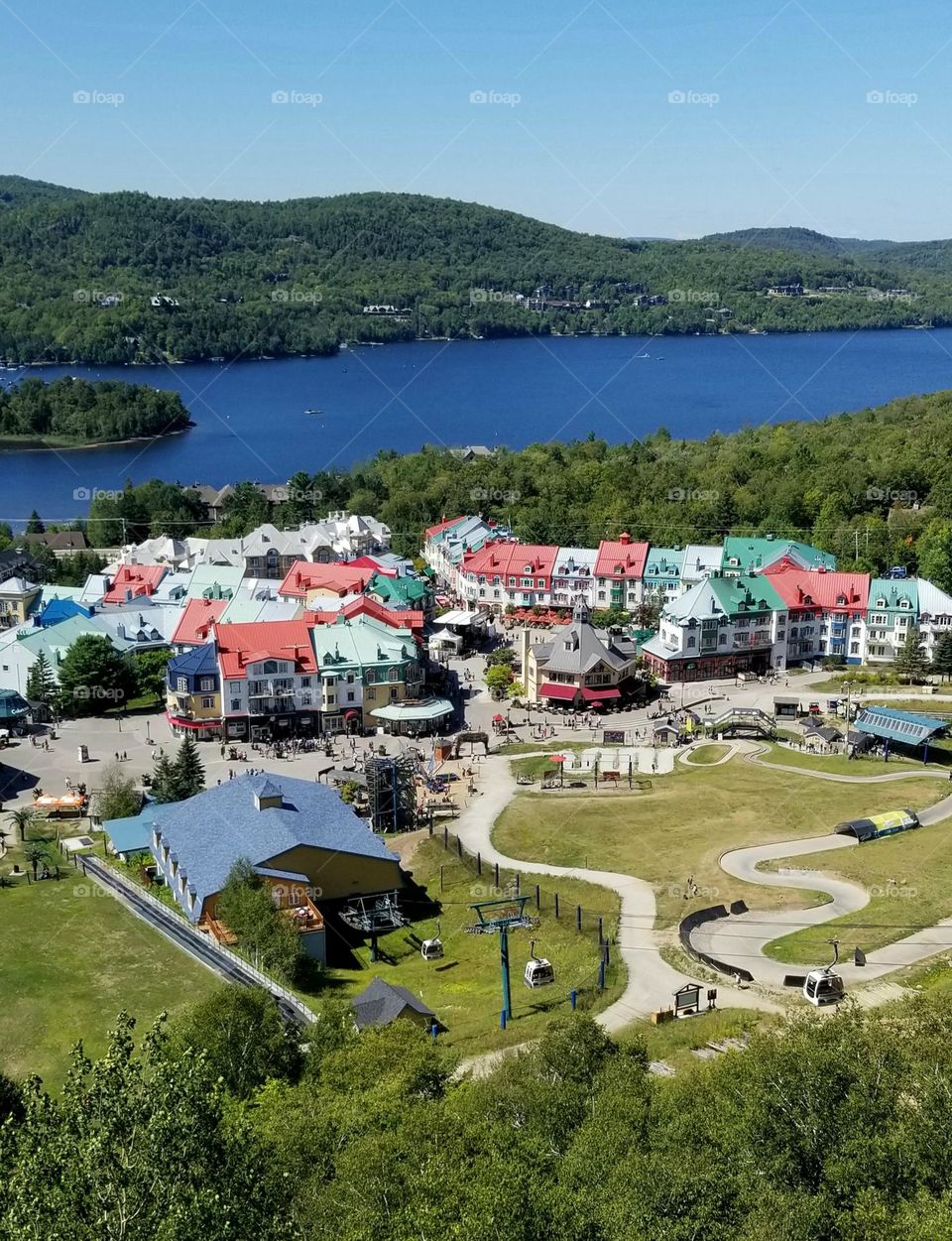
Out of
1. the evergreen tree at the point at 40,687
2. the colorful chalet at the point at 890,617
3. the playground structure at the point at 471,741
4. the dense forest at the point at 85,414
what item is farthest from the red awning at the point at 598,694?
the dense forest at the point at 85,414

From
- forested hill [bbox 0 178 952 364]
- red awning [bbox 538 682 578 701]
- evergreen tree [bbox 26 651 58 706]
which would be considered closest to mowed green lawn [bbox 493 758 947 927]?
red awning [bbox 538 682 578 701]

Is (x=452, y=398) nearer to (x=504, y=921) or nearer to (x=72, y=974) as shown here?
(x=504, y=921)

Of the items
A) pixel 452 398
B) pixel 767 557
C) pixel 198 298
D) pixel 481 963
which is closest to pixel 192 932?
pixel 481 963

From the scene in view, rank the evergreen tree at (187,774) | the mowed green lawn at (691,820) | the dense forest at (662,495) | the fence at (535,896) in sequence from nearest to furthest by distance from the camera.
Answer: the fence at (535,896), the mowed green lawn at (691,820), the evergreen tree at (187,774), the dense forest at (662,495)

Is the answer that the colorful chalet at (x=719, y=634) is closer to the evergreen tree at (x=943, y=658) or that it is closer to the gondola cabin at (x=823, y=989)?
the evergreen tree at (x=943, y=658)

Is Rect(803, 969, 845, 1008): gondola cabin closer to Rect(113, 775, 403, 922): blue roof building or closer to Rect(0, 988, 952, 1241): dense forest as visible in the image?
Rect(0, 988, 952, 1241): dense forest

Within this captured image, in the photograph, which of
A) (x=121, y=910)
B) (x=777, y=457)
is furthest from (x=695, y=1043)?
(x=777, y=457)
